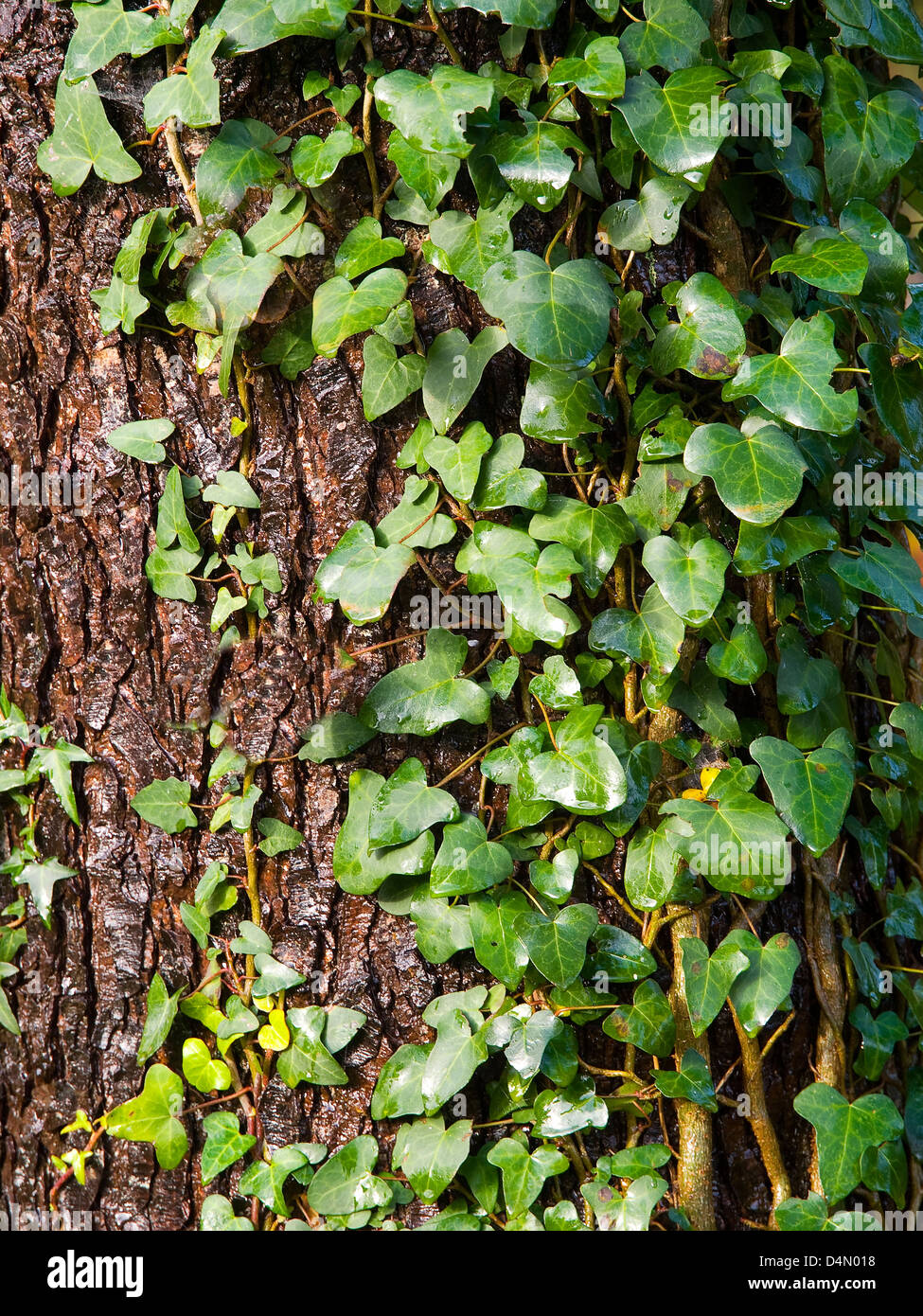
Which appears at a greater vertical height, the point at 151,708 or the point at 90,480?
the point at 90,480

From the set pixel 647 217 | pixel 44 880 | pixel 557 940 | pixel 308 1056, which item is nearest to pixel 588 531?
pixel 647 217

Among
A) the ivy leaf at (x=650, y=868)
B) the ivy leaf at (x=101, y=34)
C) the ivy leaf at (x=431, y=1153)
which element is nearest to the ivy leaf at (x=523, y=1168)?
the ivy leaf at (x=431, y=1153)

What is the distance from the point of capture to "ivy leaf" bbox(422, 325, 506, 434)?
35.0 inches

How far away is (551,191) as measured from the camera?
0.83m

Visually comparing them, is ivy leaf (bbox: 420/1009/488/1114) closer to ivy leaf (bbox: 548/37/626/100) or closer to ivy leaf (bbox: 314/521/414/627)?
ivy leaf (bbox: 314/521/414/627)

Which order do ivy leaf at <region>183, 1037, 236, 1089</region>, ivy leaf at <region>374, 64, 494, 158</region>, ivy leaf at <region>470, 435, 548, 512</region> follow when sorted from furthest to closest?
ivy leaf at <region>183, 1037, 236, 1089</region> → ivy leaf at <region>470, 435, 548, 512</region> → ivy leaf at <region>374, 64, 494, 158</region>

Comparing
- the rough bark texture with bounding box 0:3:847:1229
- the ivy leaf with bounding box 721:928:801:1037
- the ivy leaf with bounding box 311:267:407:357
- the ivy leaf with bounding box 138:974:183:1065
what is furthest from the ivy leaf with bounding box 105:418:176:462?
the ivy leaf with bounding box 721:928:801:1037

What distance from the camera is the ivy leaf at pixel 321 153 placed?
2.84ft

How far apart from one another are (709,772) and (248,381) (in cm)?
65

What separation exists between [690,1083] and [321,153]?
1010 mm

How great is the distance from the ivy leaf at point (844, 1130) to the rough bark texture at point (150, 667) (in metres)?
0.05

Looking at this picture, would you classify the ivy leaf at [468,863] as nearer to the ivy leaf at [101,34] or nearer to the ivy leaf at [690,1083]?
the ivy leaf at [690,1083]
